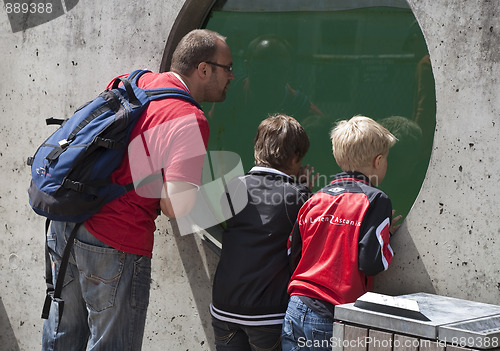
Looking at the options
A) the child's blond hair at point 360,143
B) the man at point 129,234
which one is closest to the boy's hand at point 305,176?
the child's blond hair at point 360,143

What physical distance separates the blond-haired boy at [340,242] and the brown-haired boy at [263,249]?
0.11 metres

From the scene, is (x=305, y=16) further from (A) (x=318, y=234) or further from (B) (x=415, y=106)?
(A) (x=318, y=234)

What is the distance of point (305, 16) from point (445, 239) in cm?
128

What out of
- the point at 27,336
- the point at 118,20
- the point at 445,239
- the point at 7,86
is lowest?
the point at 27,336

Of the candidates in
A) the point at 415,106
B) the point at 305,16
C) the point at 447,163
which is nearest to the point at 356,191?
the point at 447,163

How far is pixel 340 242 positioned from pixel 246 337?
627 millimetres

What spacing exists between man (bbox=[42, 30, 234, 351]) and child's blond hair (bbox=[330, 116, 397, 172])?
55cm

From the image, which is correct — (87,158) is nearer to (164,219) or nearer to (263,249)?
(263,249)

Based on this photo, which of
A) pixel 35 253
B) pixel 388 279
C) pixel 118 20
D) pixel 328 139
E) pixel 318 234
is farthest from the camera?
pixel 35 253

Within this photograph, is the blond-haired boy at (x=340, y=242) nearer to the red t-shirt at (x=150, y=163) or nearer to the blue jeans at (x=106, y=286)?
the red t-shirt at (x=150, y=163)

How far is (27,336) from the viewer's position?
14.2 feet

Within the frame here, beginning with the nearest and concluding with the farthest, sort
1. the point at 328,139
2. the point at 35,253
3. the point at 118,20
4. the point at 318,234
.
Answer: the point at 318,234 < the point at 328,139 < the point at 118,20 < the point at 35,253

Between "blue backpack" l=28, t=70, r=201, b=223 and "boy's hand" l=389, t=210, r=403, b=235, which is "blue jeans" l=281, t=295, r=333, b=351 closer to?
"boy's hand" l=389, t=210, r=403, b=235

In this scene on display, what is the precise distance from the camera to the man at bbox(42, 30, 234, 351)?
2.82 metres
